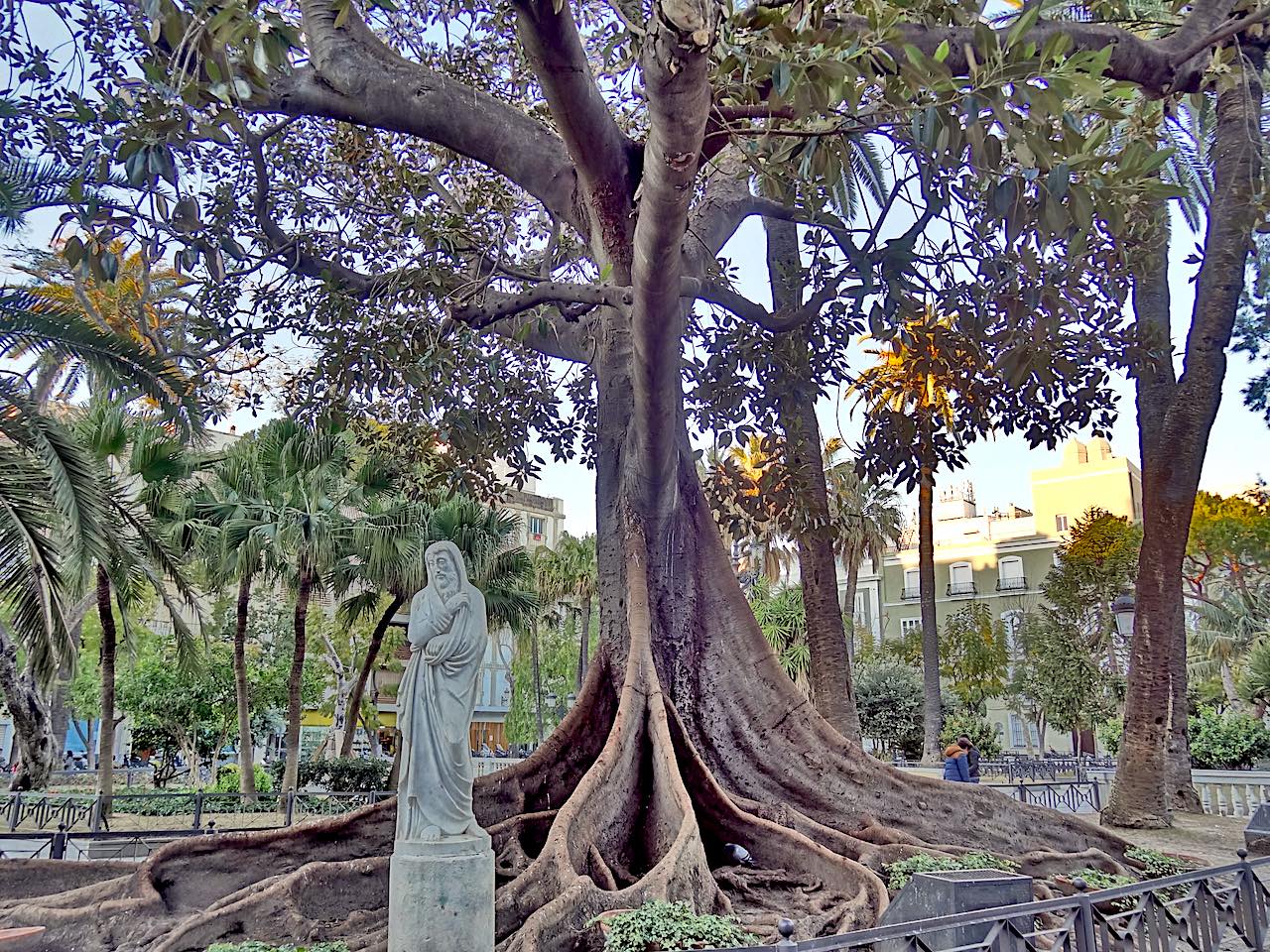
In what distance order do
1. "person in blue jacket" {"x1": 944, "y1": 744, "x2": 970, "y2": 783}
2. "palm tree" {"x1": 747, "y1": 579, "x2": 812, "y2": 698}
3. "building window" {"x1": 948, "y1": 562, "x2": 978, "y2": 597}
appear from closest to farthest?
"person in blue jacket" {"x1": 944, "y1": 744, "x2": 970, "y2": 783}, "palm tree" {"x1": 747, "y1": 579, "x2": 812, "y2": 698}, "building window" {"x1": 948, "y1": 562, "x2": 978, "y2": 597}

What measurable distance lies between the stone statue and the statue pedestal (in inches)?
4.3

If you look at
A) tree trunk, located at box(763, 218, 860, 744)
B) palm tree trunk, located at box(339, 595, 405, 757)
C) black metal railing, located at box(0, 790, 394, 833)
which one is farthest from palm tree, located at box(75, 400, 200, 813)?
tree trunk, located at box(763, 218, 860, 744)

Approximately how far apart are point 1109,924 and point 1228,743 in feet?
53.4

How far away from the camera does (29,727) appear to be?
607 inches

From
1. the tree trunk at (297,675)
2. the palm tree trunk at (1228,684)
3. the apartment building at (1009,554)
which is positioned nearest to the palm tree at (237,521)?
the tree trunk at (297,675)

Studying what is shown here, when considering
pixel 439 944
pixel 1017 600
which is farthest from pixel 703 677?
pixel 1017 600

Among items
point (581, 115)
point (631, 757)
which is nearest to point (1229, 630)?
point (631, 757)

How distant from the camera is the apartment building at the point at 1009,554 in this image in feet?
158

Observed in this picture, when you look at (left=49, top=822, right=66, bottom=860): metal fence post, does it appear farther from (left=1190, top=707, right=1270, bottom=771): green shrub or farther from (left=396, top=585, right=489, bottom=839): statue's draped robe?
(left=1190, top=707, right=1270, bottom=771): green shrub

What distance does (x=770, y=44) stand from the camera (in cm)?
529

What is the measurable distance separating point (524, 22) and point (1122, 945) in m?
6.54

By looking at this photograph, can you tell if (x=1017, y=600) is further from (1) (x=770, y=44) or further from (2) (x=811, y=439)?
(1) (x=770, y=44)

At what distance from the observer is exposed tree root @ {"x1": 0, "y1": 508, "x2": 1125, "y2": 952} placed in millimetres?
6680

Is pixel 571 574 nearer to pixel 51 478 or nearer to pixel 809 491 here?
pixel 809 491
